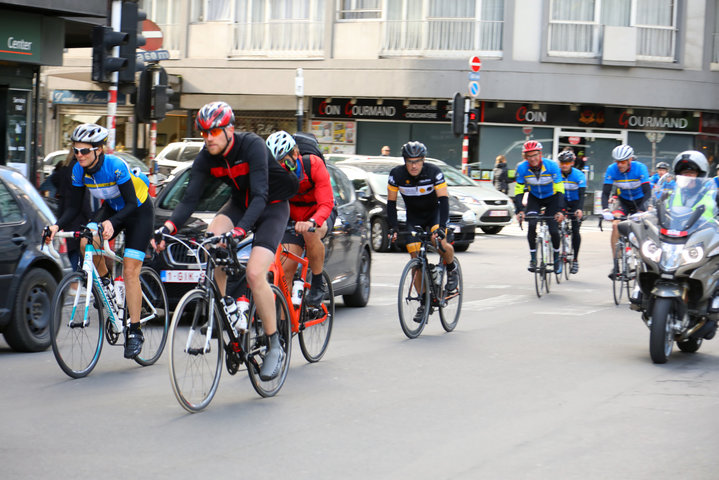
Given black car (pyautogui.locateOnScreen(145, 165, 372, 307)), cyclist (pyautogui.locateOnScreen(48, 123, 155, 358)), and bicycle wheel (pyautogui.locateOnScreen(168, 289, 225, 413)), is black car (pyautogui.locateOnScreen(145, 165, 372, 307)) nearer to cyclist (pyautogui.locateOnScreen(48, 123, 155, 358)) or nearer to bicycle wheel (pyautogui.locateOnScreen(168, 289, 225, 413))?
cyclist (pyautogui.locateOnScreen(48, 123, 155, 358))

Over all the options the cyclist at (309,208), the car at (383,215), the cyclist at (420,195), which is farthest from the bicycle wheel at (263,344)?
the car at (383,215)

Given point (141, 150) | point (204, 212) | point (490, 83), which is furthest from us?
point (141, 150)

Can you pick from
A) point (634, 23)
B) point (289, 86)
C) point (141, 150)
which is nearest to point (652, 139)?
point (634, 23)

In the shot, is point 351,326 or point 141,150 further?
point 141,150

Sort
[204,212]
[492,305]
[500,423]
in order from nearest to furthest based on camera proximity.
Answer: [500,423], [204,212], [492,305]

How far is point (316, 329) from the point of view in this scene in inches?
347

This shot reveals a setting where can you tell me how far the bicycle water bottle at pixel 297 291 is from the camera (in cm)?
821

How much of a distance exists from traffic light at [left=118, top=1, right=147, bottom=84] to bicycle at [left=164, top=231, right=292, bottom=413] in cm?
843

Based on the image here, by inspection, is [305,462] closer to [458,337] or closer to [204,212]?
[458,337]

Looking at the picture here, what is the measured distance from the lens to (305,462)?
571cm

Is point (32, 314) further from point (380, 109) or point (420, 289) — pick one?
point (380, 109)

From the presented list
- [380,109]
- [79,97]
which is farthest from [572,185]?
[79,97]

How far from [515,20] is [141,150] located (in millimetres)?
Answer: 12589

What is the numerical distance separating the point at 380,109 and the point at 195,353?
29.4 meters
